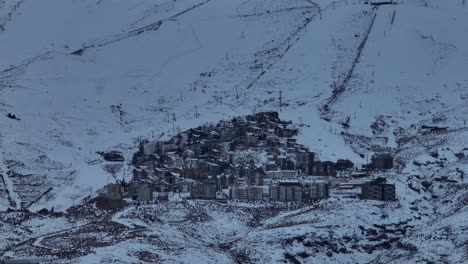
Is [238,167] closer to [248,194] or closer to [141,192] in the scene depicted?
[248,194]

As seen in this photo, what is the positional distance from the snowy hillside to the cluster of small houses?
1.79 metres

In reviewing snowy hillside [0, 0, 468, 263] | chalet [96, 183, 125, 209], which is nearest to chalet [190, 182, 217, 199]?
snowy hillside [0, 0, 468, 263]

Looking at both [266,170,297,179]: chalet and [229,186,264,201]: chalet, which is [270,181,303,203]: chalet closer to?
[229,186,264,201]: chalet

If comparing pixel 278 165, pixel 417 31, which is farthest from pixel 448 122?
pixel 417 31

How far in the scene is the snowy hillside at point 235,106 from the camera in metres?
43.1

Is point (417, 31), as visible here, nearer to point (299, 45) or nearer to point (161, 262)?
point (299, 45)

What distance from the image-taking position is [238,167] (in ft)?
195

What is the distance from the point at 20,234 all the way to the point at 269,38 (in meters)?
50.0

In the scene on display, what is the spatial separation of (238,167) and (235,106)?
16273 mm

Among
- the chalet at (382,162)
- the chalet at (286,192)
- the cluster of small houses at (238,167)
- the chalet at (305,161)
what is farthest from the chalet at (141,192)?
the chalet at (382,162)

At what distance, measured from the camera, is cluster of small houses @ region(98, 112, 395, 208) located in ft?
174

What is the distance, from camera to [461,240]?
39.5m

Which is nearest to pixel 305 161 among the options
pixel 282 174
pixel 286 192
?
pixel 282 174

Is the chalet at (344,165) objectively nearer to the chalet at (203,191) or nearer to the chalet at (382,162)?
the chalet at (382,162)
